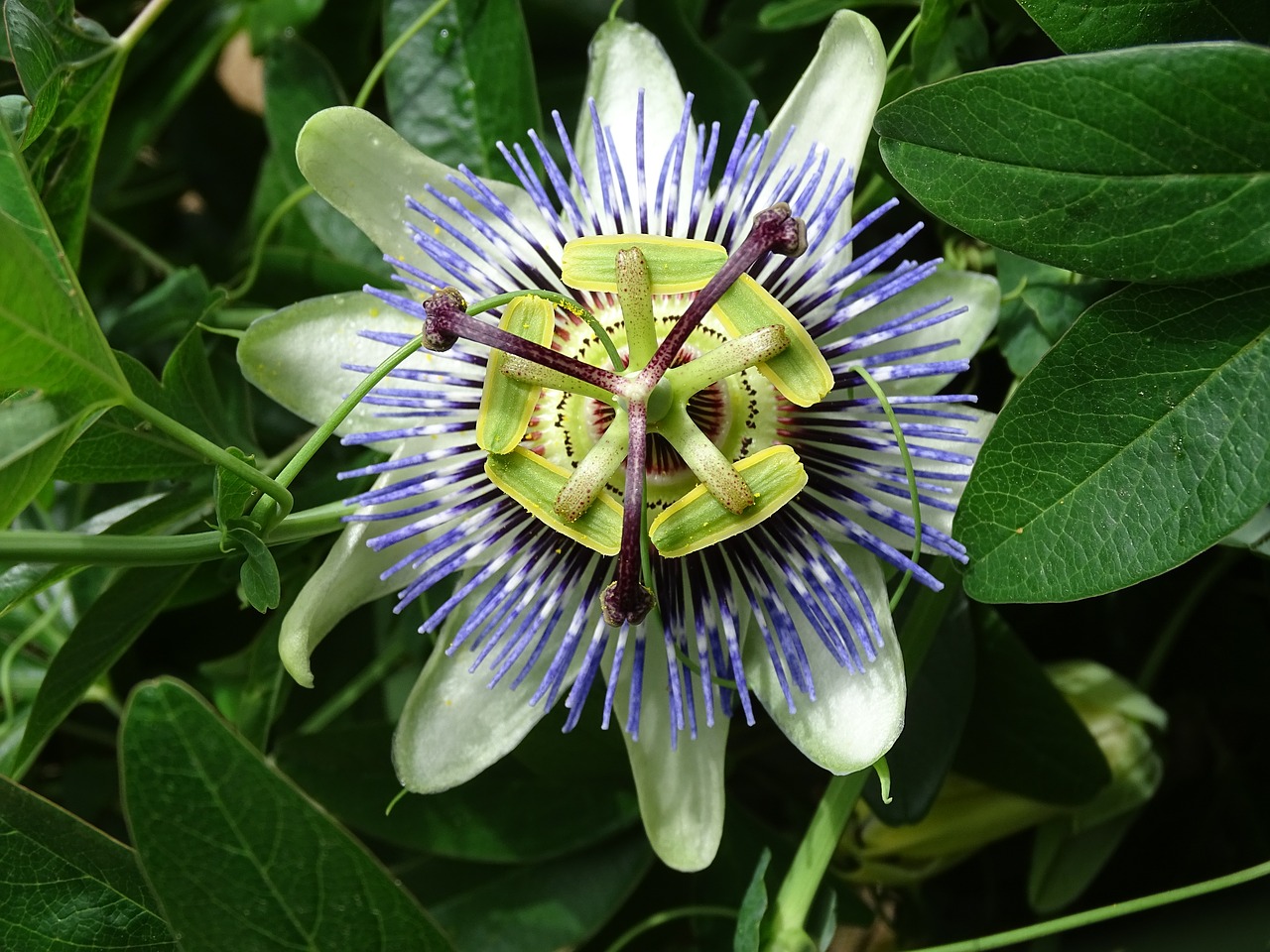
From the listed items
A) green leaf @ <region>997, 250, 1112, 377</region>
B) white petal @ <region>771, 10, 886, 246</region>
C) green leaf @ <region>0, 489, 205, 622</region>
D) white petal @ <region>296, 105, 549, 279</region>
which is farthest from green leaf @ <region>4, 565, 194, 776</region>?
green leaf @ <region>997, 250, 1112, 377</region>

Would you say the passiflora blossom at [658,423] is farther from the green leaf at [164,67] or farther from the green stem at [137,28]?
the green leaf at [164,67]

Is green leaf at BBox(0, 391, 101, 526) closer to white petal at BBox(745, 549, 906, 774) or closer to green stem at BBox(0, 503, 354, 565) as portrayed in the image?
green stem at BBox(0, 503, 354, 565)

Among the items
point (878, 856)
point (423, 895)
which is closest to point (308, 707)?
point (423, 895)

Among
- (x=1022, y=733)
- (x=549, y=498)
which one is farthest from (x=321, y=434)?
(x=1022, y=733)

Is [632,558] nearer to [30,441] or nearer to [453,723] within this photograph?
[453,723]

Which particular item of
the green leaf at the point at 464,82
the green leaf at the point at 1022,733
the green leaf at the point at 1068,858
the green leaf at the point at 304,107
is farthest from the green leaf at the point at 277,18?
the green leaf at the point at 1068,858

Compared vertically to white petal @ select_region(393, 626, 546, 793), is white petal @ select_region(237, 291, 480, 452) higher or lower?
higher
